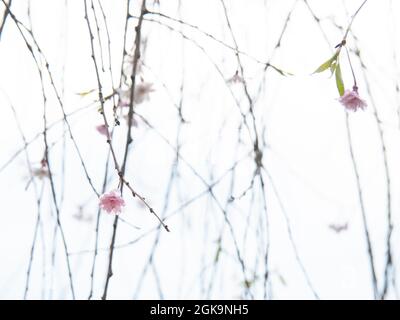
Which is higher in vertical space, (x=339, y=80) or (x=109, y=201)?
(x=339, y=80)

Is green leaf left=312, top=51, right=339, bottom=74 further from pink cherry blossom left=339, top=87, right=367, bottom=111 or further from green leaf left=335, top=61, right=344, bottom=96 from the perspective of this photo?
pink cherry blossom left=339, top=87, right=367, bottom=111

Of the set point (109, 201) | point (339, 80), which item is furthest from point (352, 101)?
point (109, 201)

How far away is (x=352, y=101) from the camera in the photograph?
86 centimetres

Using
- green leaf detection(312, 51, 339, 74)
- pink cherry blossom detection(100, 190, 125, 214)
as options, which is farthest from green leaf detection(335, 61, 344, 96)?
pink cherry blossom detection(100, 190, 125, 214)

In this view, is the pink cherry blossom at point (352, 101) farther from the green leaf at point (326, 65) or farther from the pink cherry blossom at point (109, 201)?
the pink cherry blossom at point (109, 201)

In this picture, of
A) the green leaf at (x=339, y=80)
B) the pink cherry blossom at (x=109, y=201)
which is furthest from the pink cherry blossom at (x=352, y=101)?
the pink cherry blossom at (x=109, y=201)

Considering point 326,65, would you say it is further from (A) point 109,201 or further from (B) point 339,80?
(A) point 109,201

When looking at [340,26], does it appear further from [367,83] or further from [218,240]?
[218,240]

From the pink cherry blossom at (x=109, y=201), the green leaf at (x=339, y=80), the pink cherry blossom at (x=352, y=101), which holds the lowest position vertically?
the pink cherry blossom at (x=109, y=201)

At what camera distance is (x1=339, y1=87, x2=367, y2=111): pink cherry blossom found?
0.84m

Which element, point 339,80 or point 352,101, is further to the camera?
point 352,101

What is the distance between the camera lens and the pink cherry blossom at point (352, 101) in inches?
33.1
